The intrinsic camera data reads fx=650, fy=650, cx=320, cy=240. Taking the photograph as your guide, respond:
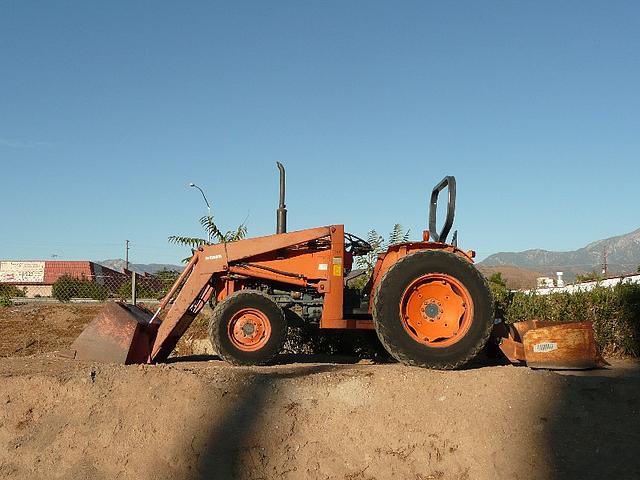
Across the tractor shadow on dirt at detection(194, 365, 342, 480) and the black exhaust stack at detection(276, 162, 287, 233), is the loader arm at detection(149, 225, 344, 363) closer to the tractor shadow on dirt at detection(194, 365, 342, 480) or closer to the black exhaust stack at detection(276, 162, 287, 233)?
the black exhaust stack at detection(276, 162, 287, 233)

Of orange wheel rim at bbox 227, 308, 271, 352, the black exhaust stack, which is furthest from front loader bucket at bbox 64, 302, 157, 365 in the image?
the black exhaust stack

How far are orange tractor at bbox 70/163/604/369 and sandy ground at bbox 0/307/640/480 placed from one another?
0.70m

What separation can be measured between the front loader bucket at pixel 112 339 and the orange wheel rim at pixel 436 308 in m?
3.12

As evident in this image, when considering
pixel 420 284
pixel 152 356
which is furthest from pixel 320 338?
pixel 420 284

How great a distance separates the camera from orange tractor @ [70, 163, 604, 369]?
6395 millimetres

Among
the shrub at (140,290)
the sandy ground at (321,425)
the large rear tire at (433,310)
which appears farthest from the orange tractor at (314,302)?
the shrub at (140,290)

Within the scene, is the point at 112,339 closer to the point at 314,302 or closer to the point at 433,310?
the point at 314,302

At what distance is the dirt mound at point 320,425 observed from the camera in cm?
476

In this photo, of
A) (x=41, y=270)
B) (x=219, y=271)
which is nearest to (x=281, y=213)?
(x=219, y=271)

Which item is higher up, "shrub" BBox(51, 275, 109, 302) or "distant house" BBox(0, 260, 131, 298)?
"distant house" BBox(0, 260, 131, 298)

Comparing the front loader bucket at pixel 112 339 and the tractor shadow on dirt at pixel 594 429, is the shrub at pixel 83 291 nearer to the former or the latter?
the front loader bucket at pixel 112 339

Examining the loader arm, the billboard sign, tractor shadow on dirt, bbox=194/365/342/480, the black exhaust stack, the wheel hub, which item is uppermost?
the billboard sign

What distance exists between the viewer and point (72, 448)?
4.99 meters

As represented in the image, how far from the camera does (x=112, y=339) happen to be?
24.1 feet
